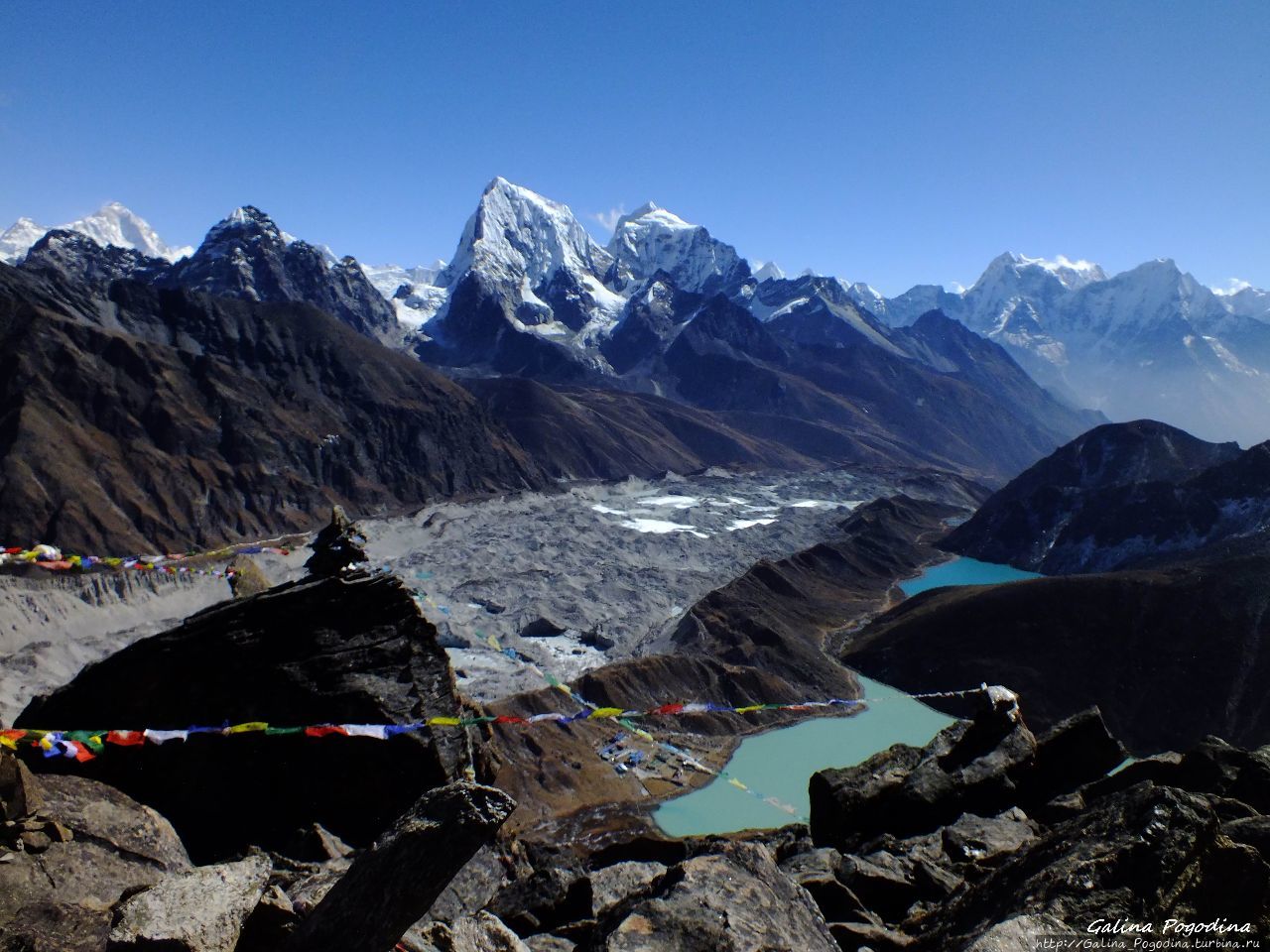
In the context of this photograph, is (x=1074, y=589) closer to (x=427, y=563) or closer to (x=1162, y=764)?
(x=1162, y=764)

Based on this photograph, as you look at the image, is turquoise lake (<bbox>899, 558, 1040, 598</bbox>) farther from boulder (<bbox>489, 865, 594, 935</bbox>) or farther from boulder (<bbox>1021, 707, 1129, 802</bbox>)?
boulder (<bbox>489, 865, 594, 935</bbox>)

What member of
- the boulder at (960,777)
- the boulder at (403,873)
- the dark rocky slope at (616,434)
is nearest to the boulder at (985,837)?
the boulder at (960,777)

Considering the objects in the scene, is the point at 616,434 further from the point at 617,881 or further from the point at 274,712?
the point at 617,881

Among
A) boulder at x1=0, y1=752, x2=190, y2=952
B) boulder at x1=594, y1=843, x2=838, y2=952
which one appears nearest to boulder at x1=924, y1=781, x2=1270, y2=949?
boulder at x1=594, y1=843, x2=838, y2=952

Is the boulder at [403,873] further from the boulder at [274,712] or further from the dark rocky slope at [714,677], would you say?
the dark rocky slope at [714,677]

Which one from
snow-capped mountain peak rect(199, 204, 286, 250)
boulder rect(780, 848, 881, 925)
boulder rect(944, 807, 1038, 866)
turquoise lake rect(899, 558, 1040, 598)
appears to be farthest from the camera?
snow-capped mountain peak rect(199, 204, 286, 250)

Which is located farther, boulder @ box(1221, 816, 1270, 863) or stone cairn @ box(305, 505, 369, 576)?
stone cairn @ box(305, 505, 369, 576)

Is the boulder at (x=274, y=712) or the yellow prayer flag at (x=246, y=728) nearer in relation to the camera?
the boulder at (x=274, y=712)

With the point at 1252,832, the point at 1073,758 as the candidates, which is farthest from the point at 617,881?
the point at 1073,758
